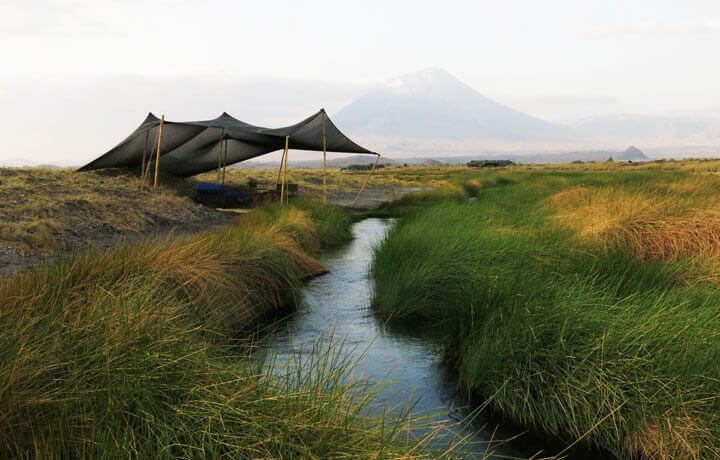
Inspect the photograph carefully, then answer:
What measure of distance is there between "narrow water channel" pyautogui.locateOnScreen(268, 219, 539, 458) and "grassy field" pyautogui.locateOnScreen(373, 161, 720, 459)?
0.25 meters

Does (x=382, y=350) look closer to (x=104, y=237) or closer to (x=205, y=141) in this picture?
(x=104, y=237)

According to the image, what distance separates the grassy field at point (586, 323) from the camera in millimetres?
3420

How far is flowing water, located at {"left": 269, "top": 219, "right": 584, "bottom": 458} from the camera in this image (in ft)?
12.2

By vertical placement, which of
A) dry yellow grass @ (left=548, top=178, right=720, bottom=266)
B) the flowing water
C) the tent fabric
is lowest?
the flowing water

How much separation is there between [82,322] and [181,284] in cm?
225

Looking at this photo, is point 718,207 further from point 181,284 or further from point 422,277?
point 181,284

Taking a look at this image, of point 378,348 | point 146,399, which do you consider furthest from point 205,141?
point 146,399

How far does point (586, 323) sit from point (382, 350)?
81.7 inches

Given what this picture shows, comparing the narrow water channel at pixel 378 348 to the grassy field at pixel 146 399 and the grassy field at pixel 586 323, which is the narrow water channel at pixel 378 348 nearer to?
the grassy field at pixel 586 323

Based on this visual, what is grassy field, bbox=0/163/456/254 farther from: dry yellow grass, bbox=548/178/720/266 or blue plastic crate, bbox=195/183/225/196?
dry yellow grass, bbox=548/178/720/266

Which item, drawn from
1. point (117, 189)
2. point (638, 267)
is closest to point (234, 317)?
point (638, 267)

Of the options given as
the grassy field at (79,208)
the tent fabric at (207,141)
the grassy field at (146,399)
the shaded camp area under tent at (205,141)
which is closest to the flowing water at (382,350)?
the grassy field at (146,399)

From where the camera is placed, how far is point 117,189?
16344mm

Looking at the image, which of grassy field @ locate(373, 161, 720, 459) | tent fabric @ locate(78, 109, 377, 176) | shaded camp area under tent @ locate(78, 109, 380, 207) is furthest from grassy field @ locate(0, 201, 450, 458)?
tent fabric @ locate(78, 109, 377, 176)
